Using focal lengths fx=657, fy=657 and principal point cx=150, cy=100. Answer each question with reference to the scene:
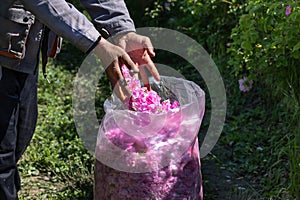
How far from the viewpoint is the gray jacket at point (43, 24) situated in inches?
86.0

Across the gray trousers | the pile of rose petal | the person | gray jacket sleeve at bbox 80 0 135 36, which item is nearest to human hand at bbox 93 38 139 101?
the person

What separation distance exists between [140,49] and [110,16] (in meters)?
0.19

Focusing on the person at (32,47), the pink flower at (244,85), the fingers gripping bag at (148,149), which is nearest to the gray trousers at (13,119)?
the person at (32,47)

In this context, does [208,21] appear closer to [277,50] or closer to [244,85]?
[244,85]

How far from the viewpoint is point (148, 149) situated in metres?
2.44

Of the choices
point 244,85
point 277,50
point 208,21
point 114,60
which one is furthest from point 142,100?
point 208,21

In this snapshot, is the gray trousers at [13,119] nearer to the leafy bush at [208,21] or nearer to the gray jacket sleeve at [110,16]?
the gray jacket sleeve at [110,16]

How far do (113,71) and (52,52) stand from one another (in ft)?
1.86

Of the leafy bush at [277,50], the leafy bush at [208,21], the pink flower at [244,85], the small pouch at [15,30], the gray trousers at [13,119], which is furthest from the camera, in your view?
the leafy bush at [208,21]

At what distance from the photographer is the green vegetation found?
344 centimetres

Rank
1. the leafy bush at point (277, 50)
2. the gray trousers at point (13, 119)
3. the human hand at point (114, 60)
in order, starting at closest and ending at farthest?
the human hand at point (114, 60), the gray trousers at point (13, 119), the leafy bush at point (277, 50)

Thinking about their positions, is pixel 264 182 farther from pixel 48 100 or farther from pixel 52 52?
pixel 48 100

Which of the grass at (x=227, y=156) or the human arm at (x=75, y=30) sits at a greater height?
the human arm at (x=75, y=30)

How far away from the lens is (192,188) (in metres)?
2.58
